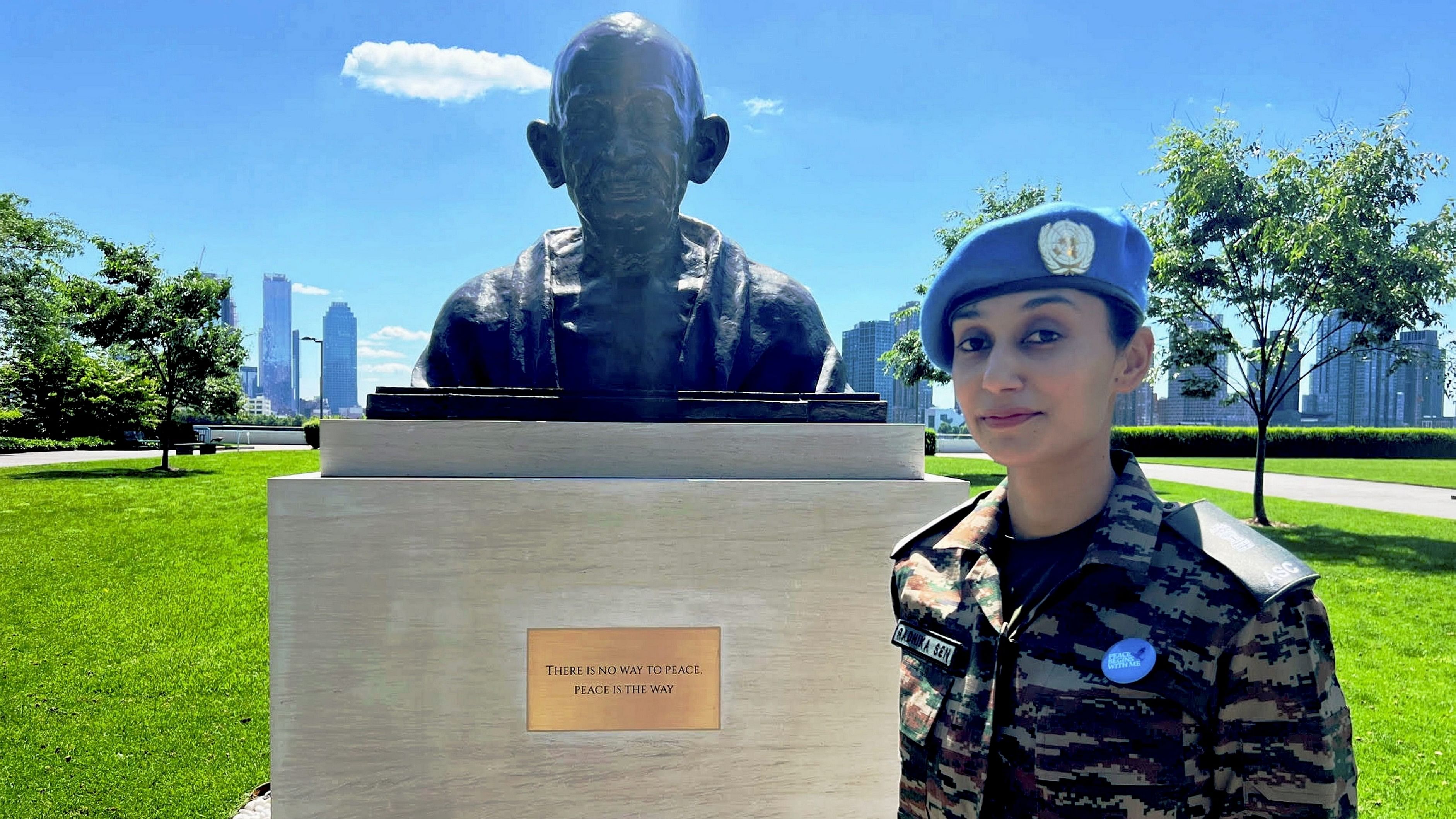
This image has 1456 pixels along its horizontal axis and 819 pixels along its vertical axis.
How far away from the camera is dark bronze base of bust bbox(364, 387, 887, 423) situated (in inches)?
106

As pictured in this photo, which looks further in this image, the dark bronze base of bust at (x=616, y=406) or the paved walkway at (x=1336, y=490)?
the paved walkway at (x=1336, y=490)

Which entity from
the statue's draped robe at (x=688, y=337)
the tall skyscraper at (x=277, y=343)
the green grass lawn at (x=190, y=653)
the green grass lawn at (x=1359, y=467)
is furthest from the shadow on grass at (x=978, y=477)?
the tall skyscraper at (x=277, y=343)

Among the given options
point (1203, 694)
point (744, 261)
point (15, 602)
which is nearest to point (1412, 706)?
point (744, 261)

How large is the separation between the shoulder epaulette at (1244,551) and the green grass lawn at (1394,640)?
3.43ft

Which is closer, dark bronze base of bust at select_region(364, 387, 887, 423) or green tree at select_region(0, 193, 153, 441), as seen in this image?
dark bronze base of bust at select_region(364, 387, 887, 423)

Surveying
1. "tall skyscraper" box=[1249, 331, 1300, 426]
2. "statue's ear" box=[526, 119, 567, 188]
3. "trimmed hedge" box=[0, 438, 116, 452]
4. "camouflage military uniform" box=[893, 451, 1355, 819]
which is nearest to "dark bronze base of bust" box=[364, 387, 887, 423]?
"statue's ear" box=[526, 119, 567, 188]

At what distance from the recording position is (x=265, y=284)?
185 m

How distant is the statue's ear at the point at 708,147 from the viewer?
325 cm

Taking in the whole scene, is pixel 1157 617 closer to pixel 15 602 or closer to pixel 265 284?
pixel 15 602

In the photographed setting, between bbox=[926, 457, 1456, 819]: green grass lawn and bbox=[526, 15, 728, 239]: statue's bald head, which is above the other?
bbox=[526, 15, 728, 239]: statue's bald head

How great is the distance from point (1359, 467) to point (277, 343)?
208 meters

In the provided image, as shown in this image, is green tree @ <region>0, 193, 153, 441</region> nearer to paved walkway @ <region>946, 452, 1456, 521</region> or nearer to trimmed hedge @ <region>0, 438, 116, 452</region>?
trimmed hedge @ <region>0, 438, 116, 452</region>

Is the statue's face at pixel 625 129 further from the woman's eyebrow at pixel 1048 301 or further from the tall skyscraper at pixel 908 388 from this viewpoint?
the tall skyscraper at pixel 908 388

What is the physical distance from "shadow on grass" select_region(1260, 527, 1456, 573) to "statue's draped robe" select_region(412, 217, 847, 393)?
712 centimetres
